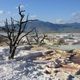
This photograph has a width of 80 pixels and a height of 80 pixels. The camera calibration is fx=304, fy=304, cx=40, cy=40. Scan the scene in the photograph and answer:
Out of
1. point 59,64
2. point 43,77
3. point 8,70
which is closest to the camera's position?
point 43,77

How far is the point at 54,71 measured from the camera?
45.1 feet

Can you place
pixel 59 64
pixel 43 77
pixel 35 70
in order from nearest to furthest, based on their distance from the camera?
pixel 43 77 < pixel 35 70 < pixel 59 64

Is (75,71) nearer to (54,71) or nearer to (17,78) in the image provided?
(54,71)

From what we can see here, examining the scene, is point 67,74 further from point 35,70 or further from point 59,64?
point 59,64

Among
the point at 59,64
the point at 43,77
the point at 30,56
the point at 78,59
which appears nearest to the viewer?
A: the point at 43,77

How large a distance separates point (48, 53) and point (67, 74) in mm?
10676

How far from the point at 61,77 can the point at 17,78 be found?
6.02 ft

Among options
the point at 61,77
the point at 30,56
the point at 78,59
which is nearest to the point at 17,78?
the point at 61,77

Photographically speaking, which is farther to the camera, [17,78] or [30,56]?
[30,56]

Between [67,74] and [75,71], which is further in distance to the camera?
[75,71]

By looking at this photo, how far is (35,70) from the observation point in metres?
13.4

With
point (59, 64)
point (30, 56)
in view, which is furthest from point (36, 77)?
point (30, 56)

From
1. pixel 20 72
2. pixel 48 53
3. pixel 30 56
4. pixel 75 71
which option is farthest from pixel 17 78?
pixel 48 53

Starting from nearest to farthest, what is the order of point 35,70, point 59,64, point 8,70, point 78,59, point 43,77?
point 43,77
point 35,70
point 8,70
point 59,64
point 78,59
